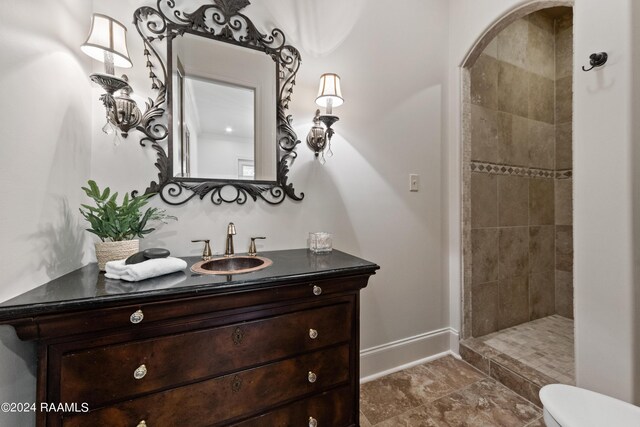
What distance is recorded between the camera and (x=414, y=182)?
74.6 inches

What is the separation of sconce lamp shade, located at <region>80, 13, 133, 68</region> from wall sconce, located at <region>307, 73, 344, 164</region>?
2.97 feet

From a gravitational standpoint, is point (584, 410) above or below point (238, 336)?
below

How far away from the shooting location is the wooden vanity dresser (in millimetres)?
746

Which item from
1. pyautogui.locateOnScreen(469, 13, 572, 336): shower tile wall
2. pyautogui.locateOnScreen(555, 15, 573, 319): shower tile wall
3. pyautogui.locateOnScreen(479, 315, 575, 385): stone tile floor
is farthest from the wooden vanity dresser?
pyautogui.locateOnScreen(555, 15, 573, 319): shower tile wall

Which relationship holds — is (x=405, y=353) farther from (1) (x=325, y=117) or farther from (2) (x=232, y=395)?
(1) (x=325, y=117)

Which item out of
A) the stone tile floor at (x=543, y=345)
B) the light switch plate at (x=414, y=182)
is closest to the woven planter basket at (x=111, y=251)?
the light switch plate at (x=414, y=182)

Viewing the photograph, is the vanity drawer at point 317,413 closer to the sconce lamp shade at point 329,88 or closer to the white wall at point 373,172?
the white wall at point 373,172

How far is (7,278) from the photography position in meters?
0.75

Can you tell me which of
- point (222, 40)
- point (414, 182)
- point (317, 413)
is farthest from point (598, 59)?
point (317, 413)

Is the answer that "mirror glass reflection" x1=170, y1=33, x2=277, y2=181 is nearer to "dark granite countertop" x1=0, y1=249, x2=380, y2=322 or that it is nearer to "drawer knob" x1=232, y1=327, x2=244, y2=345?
"dark granite countertop" x1=0, y1=249, x2=380, y2=322

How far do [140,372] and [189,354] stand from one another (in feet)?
0.47

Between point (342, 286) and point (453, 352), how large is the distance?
148 cm

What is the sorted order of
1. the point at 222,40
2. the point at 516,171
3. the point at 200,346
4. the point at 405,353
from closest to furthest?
the point at 200,346 < the point at 222,40 < the point at 405,353 < the point at 516,171

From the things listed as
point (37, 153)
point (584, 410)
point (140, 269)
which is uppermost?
Result: point (37, 153)
